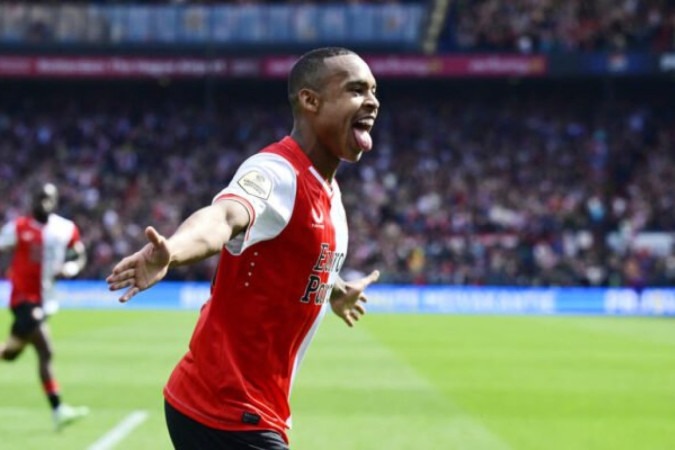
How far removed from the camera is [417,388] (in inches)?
540

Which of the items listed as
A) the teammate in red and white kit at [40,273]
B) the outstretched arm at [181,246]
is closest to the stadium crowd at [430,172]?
the teammate in red and white kit at [40,273]

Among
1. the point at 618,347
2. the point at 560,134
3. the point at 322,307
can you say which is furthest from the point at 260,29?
the point at 322,307

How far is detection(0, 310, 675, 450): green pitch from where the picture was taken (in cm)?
995

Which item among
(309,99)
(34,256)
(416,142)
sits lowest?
(416,142)

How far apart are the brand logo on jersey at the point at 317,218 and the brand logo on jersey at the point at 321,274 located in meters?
0.08

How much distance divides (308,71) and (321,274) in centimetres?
75

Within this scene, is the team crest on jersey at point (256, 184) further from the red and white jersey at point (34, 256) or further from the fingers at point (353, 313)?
the red and white jersey at point (34, 256)

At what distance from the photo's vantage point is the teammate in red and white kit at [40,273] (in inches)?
397

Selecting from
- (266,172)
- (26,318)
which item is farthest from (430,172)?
(266,172)

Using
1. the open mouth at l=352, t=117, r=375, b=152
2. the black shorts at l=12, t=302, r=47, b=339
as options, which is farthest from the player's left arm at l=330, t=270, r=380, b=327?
the black shorts at l=12, t=302, r=47, b=339

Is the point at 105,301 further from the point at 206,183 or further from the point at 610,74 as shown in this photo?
the point at 610,74

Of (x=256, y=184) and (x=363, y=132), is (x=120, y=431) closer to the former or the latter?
(x=363, y=132)

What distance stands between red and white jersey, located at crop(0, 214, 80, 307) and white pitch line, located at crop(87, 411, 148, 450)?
1422 millimetres

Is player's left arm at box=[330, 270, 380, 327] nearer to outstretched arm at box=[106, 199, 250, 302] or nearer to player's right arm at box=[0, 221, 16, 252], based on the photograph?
outstretched arm at box=[106, 199, 250, 302]
